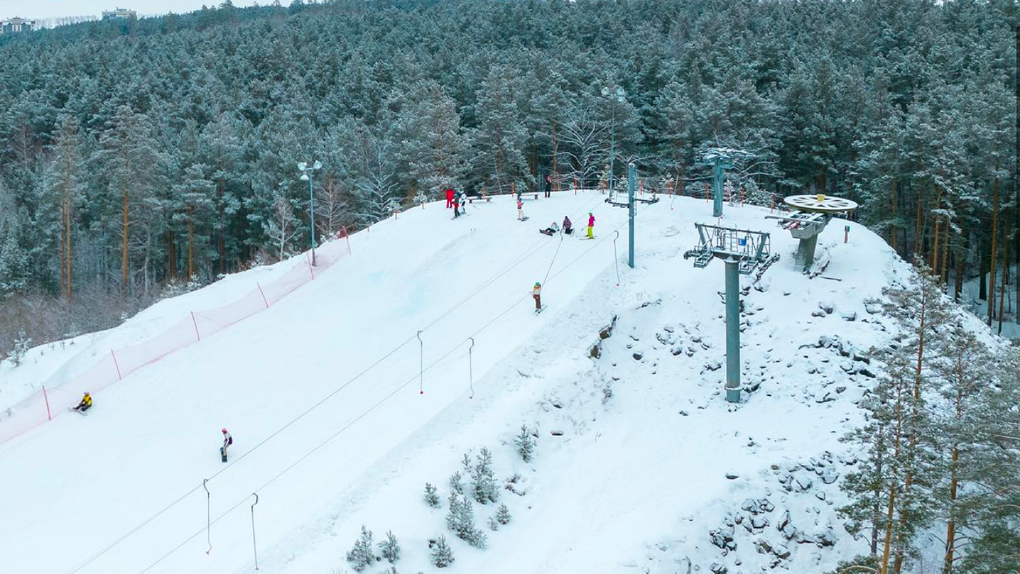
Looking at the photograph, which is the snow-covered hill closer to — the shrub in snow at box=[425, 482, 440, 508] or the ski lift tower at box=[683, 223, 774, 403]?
the shrub in snow at box=[425, 482, 440, 508]

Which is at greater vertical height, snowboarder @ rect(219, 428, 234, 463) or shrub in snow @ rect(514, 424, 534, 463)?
snowboarder @ rect(219, 428, 234, 463)

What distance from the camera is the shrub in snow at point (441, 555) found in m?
18.6

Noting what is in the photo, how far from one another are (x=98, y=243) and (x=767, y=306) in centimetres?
5352

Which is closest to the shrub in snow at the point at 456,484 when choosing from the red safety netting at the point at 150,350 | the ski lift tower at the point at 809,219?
the red safety netting at the point at 150,350

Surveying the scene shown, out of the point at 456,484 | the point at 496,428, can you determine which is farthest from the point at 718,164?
the point at 456,484

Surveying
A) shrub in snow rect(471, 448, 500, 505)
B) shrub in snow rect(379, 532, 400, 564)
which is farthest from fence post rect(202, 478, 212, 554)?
shrub in snow rect(471, 448, 500, 505)

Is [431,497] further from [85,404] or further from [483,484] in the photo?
[85,404]

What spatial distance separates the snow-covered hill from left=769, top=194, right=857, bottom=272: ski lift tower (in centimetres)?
70

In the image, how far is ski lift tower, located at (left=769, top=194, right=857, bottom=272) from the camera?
1043 inches

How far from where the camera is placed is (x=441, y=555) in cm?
1858

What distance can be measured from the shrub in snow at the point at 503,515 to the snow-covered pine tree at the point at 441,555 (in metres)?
→ 1.92

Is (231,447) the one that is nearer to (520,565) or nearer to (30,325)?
(520,565)

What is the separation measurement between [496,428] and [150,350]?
12717mm

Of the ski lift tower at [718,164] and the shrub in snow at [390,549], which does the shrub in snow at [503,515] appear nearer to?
the shrub in snow at [390,549]
